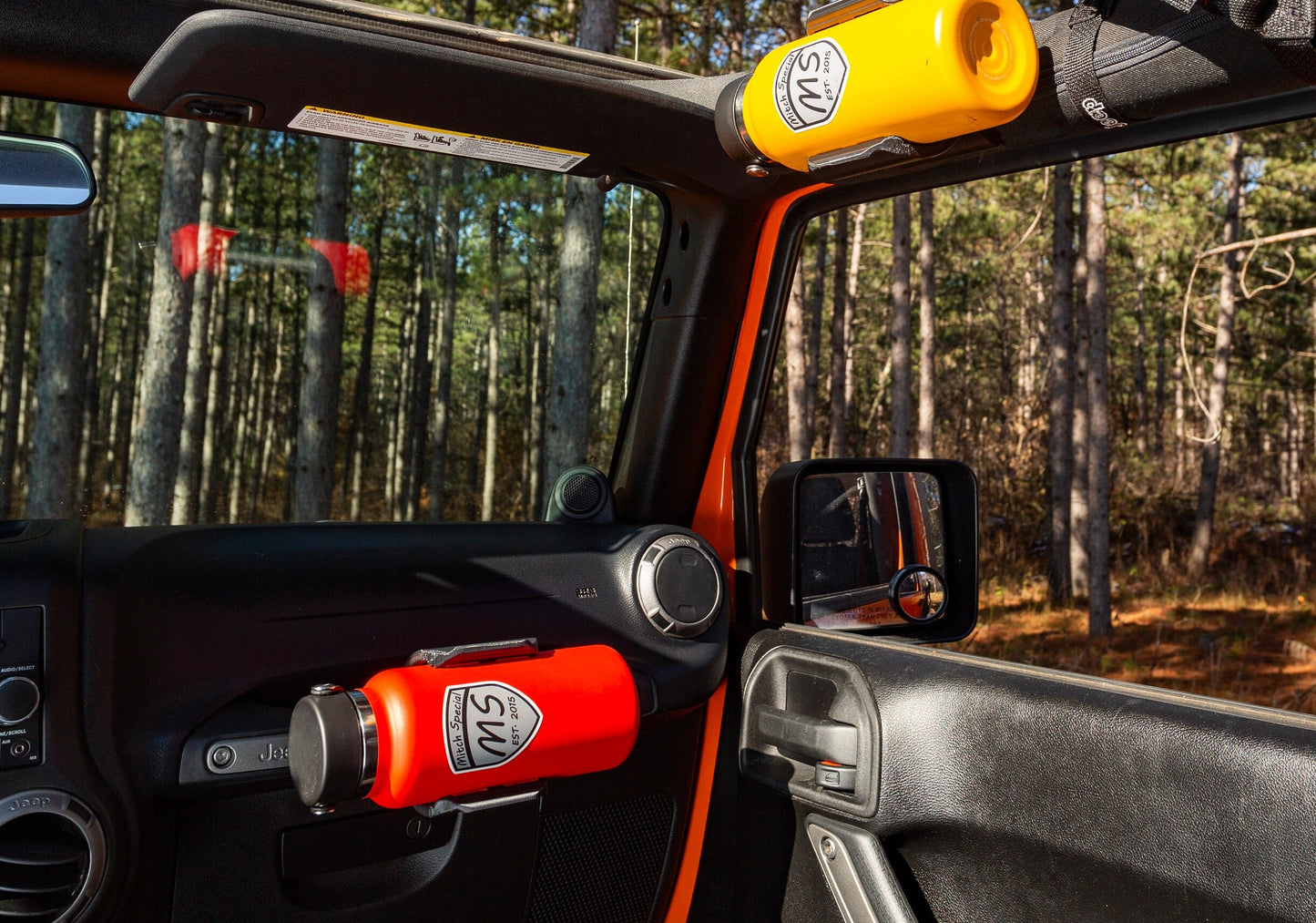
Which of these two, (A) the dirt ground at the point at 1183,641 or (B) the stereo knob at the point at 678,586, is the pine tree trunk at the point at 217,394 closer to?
(B) the stereo knob at the point at 678,586

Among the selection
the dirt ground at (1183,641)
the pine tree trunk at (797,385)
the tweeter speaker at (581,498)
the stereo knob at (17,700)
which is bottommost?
the dirt ground at (1183,641)

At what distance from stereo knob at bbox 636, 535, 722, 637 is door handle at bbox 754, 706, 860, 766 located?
0.24 metres

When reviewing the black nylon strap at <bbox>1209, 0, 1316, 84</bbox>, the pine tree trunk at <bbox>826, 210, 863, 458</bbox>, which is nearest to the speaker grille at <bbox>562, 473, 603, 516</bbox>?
the black nylon strap at <bbox>1209, 0, 1316, 84</bbox>

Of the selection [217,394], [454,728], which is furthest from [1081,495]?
[217,394]

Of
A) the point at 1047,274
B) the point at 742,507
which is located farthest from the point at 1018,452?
the point at 742,507

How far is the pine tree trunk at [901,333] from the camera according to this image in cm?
1658

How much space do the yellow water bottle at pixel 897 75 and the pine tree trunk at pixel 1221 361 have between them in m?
17.7

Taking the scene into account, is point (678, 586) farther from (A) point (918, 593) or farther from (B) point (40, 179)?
(B) point (40, 179)

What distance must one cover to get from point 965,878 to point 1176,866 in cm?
42

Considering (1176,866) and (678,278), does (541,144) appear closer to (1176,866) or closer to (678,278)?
(678,278)

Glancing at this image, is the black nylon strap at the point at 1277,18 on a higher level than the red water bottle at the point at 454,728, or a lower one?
higher

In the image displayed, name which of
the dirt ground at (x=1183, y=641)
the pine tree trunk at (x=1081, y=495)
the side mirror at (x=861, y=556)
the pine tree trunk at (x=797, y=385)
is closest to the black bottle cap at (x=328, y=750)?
the side mirror at (x=861, y=556)

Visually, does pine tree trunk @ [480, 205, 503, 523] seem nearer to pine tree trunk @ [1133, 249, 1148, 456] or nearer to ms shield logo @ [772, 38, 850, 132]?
ms shield logo @ [772, 38, 850, 132]

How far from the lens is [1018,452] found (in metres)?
23.4
